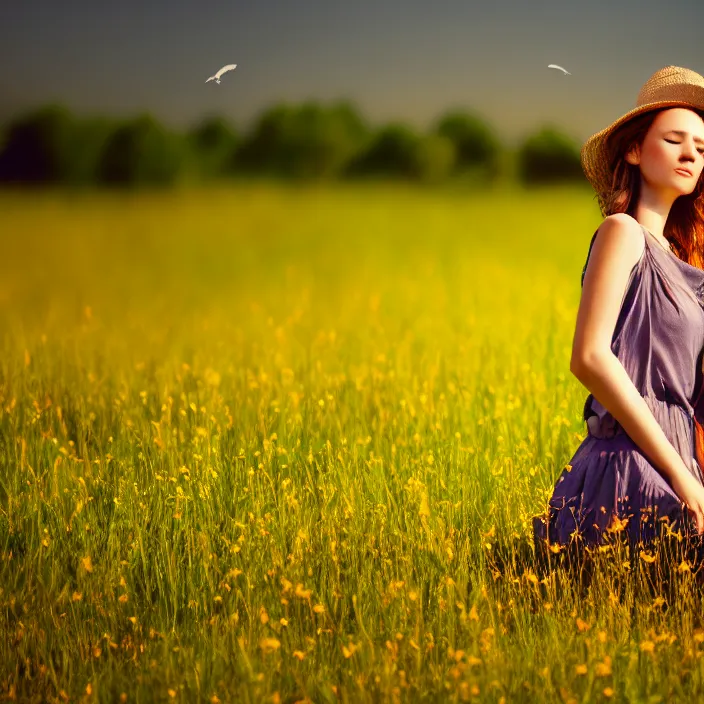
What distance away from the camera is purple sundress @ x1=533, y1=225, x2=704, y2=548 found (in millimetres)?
3643

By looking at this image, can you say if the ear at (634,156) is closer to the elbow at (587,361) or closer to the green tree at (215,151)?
the elbow at (587,361)

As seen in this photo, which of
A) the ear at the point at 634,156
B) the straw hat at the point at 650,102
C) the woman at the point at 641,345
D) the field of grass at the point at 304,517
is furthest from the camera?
the ear at the point at 634,156

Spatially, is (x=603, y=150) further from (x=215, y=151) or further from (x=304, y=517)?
(x=215, y=151)

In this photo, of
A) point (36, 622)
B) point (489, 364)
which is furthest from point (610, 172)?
point (489, 364)

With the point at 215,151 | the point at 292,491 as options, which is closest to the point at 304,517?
the point at 292,491

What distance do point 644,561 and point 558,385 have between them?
3.11 m

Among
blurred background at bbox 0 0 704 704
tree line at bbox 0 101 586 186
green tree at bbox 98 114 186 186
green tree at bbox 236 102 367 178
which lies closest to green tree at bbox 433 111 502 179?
tree line at bbox 0 101 586 186

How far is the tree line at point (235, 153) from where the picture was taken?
3862 cm

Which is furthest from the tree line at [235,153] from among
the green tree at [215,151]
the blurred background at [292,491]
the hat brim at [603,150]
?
the hat brim at [603,150]

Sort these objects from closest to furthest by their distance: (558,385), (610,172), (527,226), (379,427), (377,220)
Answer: (610,172) → (379,427) → (558,385) → (527,226) → (377,220)

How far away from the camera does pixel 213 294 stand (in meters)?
13.4

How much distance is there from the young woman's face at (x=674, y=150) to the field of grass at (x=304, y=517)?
142cm

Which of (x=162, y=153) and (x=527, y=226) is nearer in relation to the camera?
(x=527, y=226)

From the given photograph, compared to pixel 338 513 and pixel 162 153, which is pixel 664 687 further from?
pixel 162 153
